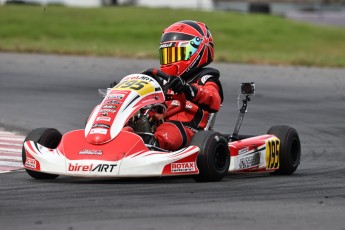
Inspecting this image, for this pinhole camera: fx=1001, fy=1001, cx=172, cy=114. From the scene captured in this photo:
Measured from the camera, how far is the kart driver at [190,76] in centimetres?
739

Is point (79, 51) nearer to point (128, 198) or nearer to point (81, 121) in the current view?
point (81, 121)

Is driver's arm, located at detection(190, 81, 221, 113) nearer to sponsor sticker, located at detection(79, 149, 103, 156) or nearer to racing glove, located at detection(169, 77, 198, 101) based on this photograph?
racing glove, located at detection(169, 77, 198, 101)

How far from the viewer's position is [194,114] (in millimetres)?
7707

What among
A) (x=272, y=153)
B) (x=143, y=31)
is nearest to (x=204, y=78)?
(x=272, y=153)

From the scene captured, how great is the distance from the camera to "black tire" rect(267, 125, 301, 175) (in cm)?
798

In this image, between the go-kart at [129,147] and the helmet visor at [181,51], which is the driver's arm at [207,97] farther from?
the helmet visor at [181,51]

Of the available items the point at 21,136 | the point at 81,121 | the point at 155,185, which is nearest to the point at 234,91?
the point at 81,121

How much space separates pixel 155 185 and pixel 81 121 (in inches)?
209

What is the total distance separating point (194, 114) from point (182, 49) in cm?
53

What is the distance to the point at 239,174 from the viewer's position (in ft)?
25.9

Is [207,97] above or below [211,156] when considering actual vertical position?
above

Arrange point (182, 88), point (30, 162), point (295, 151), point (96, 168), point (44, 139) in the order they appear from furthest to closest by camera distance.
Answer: point (295, 151) < point (44, 139) < point (182, 88) < point (30, 162) < point (96, 168)

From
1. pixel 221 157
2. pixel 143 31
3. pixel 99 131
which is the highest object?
pixel 99 131

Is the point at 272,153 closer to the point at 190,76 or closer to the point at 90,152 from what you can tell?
the point at 190,76
